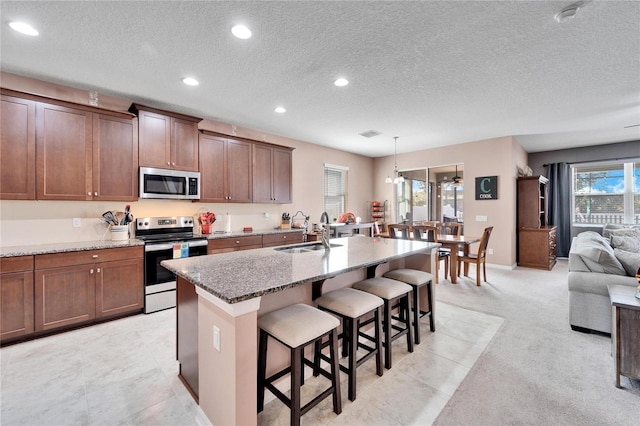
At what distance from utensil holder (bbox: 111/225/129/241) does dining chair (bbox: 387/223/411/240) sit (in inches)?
155

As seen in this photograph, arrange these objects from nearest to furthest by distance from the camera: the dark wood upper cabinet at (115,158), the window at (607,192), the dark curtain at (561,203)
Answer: the dark wood upper cabinet at (115,158) < the window at (607,192) < the dark curtain at (561,203)

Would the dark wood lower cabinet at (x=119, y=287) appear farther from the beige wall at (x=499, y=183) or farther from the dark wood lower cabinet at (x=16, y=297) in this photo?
the beige wall at (x=499, y=183)

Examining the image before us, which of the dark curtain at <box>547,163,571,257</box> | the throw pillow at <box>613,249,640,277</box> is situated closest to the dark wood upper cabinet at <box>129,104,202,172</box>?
the throw pillow at <box>613,249,640,277</box>

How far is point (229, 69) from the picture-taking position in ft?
9.03

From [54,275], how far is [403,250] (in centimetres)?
339

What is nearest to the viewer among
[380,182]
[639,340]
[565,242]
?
[639,340]

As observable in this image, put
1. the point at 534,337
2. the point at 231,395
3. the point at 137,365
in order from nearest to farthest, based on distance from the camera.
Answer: the point at 231,395 < the point at 137,365 < the point at 534,337

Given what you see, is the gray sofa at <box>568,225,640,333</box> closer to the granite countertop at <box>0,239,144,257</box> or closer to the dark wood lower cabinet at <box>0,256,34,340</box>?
the granite countertop at <box>0,239,144,257</box>

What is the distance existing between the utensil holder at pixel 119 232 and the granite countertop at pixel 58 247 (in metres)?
0.11

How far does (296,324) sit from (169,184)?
300 centimetres

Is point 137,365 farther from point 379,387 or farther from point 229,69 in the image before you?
point 229,69

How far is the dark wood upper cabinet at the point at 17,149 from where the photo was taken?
2.65m

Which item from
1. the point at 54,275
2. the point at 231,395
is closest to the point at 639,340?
the point at 231,395

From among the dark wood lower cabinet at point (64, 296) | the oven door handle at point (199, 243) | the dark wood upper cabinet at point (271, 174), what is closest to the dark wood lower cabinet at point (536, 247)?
the dark wood upper cabinet at point (271, 174)
